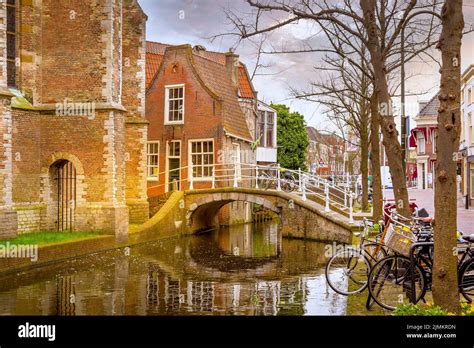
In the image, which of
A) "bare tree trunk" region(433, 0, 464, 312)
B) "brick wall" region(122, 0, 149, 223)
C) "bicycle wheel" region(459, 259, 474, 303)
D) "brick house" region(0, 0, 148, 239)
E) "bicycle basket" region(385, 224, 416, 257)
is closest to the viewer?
"bare tree trunk" region(433, 0, 464, 312)

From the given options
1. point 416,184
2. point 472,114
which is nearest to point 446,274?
point 472,114

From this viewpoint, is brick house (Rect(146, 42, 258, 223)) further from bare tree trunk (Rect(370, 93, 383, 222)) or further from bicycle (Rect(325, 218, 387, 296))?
bicycle (Rect(325, 218, 387, 296))

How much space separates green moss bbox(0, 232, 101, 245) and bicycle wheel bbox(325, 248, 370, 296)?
27.9 feet

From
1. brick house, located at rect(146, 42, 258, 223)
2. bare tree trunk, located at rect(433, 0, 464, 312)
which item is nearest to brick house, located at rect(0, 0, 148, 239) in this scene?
brick house, located at rect(146, 42, 258, 223)

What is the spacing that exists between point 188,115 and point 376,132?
45.1 feet

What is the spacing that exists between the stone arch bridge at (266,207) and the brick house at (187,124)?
1.85 metres

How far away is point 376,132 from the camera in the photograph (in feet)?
57.1

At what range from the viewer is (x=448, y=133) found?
22.6 feet

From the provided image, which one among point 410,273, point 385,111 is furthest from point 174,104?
point 410,273

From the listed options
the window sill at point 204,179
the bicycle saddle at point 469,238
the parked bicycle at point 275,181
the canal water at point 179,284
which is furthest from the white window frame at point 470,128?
the bicycle saddle at point 469,238

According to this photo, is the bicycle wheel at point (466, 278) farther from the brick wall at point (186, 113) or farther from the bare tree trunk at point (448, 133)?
the brick wall at point (186, 113)

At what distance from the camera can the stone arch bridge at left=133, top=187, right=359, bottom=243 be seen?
2145 centimetres

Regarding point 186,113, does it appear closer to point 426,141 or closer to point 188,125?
point 188,125

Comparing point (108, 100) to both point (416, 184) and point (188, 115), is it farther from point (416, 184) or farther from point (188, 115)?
point (416, 184)
